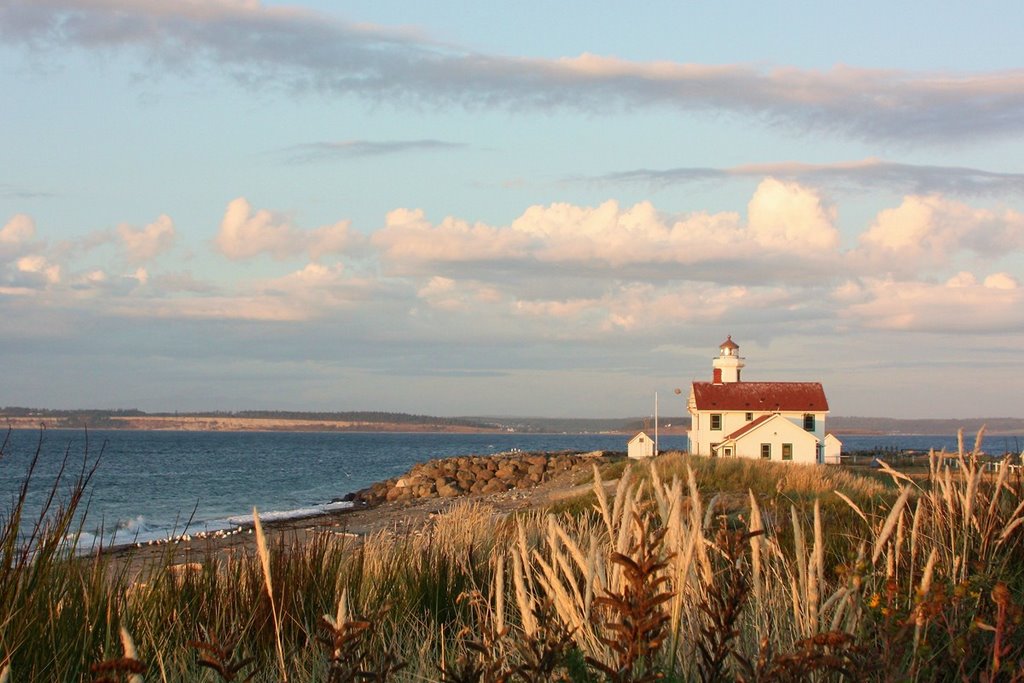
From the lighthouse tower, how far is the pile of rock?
809 cm

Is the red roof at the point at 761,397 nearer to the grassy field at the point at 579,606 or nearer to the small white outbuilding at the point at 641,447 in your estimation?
the small white outbuilding at the point at 641,447

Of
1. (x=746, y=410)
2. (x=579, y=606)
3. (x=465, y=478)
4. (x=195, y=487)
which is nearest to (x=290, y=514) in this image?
(x=465, y=478)

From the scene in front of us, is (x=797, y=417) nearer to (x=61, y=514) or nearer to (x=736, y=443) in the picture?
(x=736, y=443)

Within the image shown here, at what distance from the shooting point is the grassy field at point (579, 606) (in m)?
2.99

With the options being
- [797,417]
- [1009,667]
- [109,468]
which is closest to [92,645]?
[1009,667]

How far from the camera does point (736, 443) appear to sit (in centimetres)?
4753

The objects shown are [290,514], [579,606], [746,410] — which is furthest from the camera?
[746,410]

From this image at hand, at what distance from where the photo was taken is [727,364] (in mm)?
53531

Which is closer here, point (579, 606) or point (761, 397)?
point (579, 606)

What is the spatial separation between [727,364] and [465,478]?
15.0m

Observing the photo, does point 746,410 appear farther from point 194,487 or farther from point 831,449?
point 194,487

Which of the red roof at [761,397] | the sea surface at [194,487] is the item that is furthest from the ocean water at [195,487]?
the red roof at [761,397]

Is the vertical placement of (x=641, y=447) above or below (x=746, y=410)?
below

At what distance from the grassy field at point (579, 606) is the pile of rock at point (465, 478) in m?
35.5
